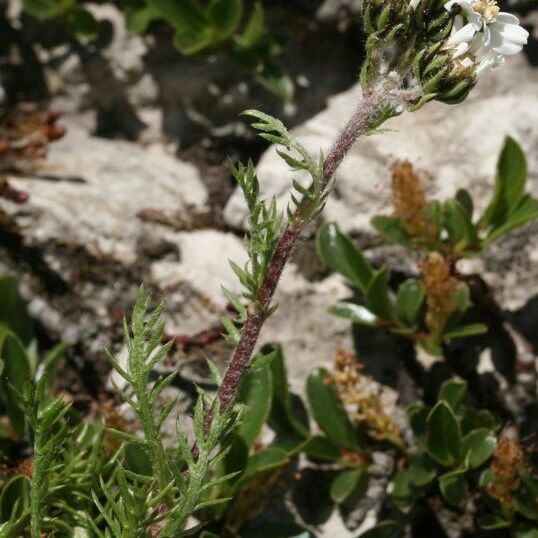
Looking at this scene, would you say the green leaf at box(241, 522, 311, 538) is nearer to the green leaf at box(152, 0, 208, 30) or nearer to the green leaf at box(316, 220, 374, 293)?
the green leaf at box(316, 220, 374, 293)

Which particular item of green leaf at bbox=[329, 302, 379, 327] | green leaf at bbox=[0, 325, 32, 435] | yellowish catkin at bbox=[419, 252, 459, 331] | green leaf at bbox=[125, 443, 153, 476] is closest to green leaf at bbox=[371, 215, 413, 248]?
yellowish catkin at bbox=[419, 252, 459, 331]

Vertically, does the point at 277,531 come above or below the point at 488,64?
below

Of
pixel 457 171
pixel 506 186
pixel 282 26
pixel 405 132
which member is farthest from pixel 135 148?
pixel 506 186

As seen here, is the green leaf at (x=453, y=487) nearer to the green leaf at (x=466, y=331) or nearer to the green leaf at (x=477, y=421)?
the green leaf at (x=477, y=421)

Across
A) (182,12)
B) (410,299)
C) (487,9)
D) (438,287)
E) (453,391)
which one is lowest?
(453,391)

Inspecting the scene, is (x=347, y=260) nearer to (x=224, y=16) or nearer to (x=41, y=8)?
(x=224, y=16)

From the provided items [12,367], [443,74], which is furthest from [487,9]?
[12,367]
